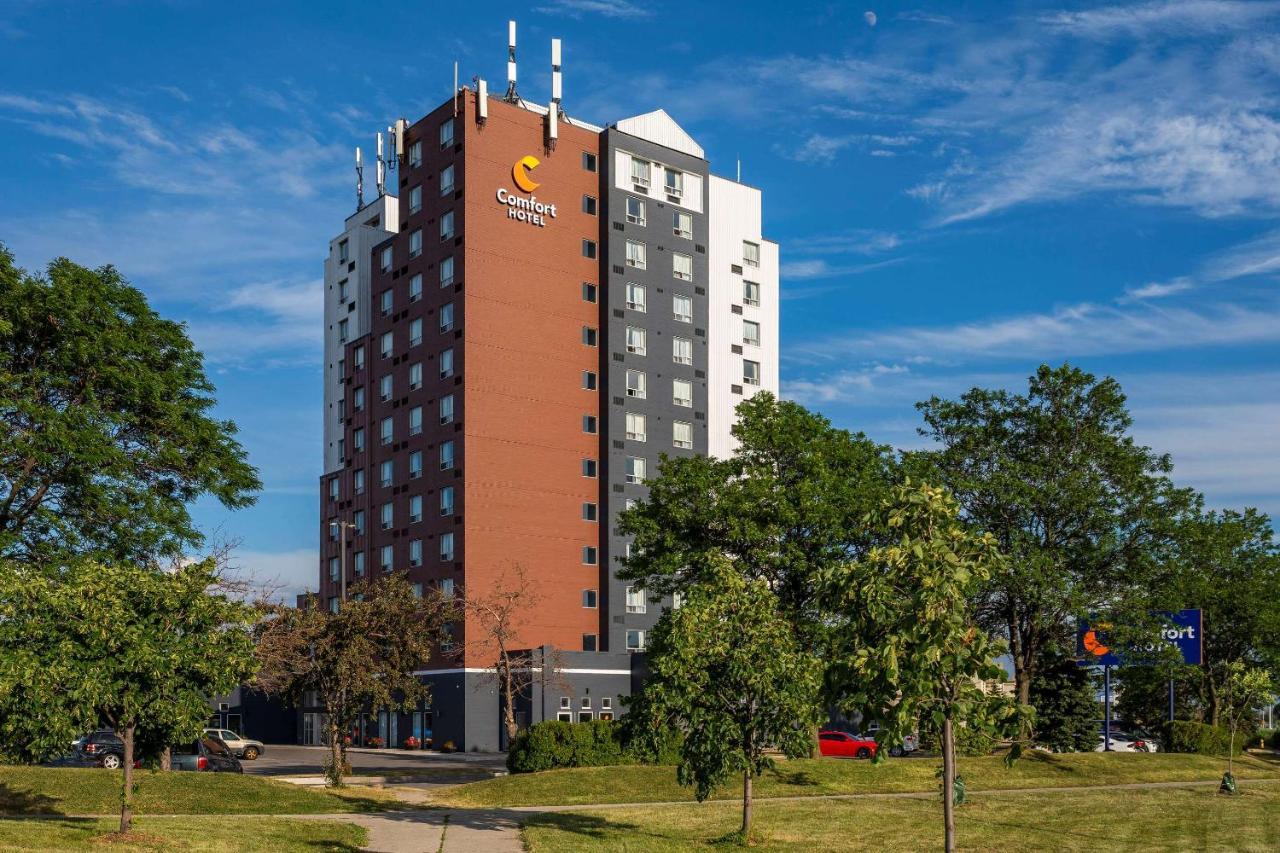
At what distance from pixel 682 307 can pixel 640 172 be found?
34.8 feet

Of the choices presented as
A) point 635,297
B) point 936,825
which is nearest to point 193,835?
point 936,825

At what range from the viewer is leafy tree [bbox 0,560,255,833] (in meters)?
25.6

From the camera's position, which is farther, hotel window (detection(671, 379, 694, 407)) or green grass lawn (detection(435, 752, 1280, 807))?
hotel window (detection(671, 379, 694, 407))

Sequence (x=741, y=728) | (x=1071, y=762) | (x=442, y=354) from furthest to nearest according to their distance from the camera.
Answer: (x=442, y=354) < (x=1071, y=762) < (x=741, y=728)

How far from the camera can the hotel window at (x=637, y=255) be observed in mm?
94312

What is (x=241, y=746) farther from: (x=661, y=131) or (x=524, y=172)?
(x=661, y=131)

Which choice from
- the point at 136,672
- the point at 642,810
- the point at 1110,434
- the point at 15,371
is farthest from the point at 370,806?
the point at 1110,434

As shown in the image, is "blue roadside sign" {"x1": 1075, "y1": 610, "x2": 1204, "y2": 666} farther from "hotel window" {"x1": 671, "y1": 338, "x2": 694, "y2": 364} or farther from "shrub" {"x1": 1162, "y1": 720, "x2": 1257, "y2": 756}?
"hotel window" {"x1": 671, "y1": 338, "x2": 694, "y2": 364}

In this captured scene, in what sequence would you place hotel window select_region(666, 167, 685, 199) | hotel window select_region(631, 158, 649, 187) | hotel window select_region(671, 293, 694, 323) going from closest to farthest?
hotel window select_region(631, 158, 649, 187) < hotel window select_region(671, 293, 694, 323) < hotel window select_region(666, 167, 685, 199)

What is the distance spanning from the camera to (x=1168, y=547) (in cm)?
5388

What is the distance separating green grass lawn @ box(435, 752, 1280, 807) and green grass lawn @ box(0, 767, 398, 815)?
4.73 meters

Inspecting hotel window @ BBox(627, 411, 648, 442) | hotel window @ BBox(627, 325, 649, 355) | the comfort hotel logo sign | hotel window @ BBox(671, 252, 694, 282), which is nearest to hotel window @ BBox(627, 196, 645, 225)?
hotel window @ BBox(671, 252, 694, 282)

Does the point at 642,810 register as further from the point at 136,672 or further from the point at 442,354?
the point at 442,354

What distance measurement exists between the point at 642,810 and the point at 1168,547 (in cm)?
2825
